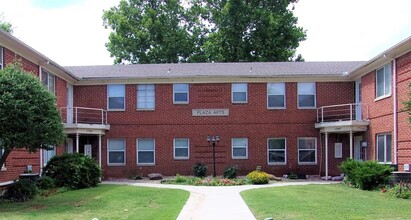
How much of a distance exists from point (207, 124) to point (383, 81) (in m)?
9.79

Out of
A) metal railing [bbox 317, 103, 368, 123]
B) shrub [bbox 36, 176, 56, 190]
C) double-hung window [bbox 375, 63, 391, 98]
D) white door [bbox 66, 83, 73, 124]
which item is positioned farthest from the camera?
white door [bbox 66, 83, 73, 124]

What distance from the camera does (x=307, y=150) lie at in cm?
2712

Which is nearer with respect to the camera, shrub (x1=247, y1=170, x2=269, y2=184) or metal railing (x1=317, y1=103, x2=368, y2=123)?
shrub (x1=247, y1=170, x2=269, y2=184)

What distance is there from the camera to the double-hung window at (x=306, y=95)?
27.2m

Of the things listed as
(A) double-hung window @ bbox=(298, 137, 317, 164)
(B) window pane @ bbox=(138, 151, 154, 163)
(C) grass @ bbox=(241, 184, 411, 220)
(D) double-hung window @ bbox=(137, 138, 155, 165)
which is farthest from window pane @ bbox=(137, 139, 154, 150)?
(C) grass @ bbox=(241, 184, 411, 220)

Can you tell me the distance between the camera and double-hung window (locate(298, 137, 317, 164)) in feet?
88.7

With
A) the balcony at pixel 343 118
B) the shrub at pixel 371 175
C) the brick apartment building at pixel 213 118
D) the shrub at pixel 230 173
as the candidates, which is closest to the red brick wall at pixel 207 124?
the brick apartment building at pixel 213 118

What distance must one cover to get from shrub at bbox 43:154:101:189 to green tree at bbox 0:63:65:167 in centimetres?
495

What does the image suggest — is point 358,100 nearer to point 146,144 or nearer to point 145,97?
point 145,97

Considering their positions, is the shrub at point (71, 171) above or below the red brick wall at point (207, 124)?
below

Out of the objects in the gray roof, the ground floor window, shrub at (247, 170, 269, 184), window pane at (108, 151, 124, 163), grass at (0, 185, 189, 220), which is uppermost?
the gray roof

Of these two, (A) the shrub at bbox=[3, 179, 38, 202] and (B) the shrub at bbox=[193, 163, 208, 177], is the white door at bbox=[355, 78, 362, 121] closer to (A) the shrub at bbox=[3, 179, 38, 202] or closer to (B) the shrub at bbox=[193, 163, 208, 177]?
(B) the shrub at bbox=[193, 163, 208, 177]

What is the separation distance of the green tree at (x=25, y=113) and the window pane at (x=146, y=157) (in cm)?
1216

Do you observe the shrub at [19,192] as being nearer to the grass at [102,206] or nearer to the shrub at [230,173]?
the grass at [102,206]
